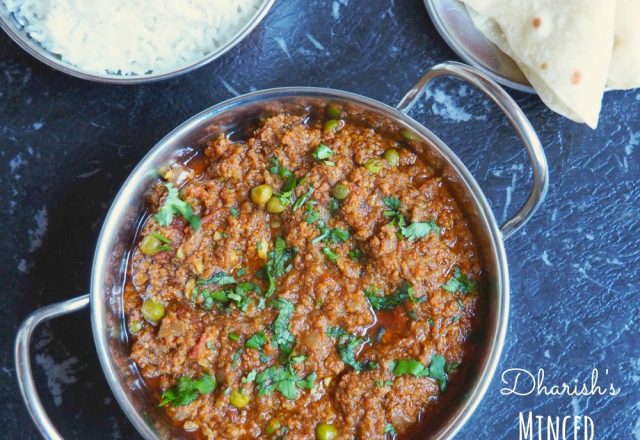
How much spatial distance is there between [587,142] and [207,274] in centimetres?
239

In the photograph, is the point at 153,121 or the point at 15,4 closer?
the point at 15,4

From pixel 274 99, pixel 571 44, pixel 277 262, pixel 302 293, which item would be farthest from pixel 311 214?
pixel 571 44

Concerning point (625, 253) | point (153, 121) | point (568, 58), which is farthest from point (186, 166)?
point (625, 253)

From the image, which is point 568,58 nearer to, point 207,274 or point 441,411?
point 441,411

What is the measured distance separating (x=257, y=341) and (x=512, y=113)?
5.60 ft

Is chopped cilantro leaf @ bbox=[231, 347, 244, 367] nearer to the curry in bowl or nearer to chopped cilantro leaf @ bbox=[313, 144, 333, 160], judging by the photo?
the curry in bowl

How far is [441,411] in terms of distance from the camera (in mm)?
3756

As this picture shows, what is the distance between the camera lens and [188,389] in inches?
144

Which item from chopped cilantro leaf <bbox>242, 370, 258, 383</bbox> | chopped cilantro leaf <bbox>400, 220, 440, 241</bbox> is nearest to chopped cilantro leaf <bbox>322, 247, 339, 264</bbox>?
chopped cilantro leaf <bbox>400, 220, 440, 241</bbox>

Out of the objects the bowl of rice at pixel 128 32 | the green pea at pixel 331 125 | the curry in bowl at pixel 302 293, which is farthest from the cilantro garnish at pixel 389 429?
the bowl of rice at pixel 128 32

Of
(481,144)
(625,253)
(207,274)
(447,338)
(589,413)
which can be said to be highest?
(207,274)

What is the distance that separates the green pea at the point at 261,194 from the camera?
3.70m

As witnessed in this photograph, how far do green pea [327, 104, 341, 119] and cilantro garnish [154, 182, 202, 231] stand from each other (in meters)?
0.91

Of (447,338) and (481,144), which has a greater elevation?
(481,144)
